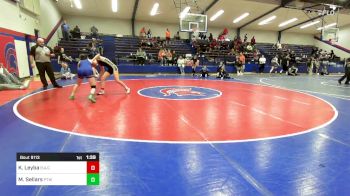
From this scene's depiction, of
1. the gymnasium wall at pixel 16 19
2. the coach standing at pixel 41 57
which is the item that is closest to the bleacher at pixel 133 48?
the gymnasium wall at pixel 16 19

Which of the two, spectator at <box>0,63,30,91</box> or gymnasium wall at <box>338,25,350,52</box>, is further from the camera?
gymnasium wall at <box>338,25,350,52</box>

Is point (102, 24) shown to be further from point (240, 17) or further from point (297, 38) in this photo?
point (297, 38)

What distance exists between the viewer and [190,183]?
2.68m

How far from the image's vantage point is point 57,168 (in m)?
1.48

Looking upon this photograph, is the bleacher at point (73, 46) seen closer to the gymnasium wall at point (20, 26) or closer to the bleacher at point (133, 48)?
the gymnasium wall at point (20, 26)

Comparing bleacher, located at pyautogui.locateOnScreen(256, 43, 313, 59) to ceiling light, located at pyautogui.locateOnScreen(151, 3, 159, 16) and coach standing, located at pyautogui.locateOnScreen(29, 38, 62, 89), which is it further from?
coach standing, located at pyautogui.locateOnScreen(29, 38, 62, 89)

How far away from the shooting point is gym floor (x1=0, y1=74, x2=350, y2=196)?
8.68ft

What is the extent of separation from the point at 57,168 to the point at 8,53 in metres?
12.1

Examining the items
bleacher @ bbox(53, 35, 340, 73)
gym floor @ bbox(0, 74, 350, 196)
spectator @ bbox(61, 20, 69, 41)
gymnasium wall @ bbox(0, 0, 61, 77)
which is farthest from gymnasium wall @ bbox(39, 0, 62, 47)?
gym floor @ bbox(0, 74, 350, 196)

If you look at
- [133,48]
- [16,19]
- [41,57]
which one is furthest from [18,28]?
[133,48]

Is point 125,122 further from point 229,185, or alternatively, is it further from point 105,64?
point 105,64

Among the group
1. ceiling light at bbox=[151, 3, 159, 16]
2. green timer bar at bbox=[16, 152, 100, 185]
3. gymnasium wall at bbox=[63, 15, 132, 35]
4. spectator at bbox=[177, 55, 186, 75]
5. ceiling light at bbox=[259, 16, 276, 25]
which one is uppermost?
ceiling light at bbox=[151, 3, 159, 16]

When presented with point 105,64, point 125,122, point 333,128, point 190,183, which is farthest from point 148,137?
point 105,64

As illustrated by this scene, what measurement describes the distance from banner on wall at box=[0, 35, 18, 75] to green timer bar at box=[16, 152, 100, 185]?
11.1 m
